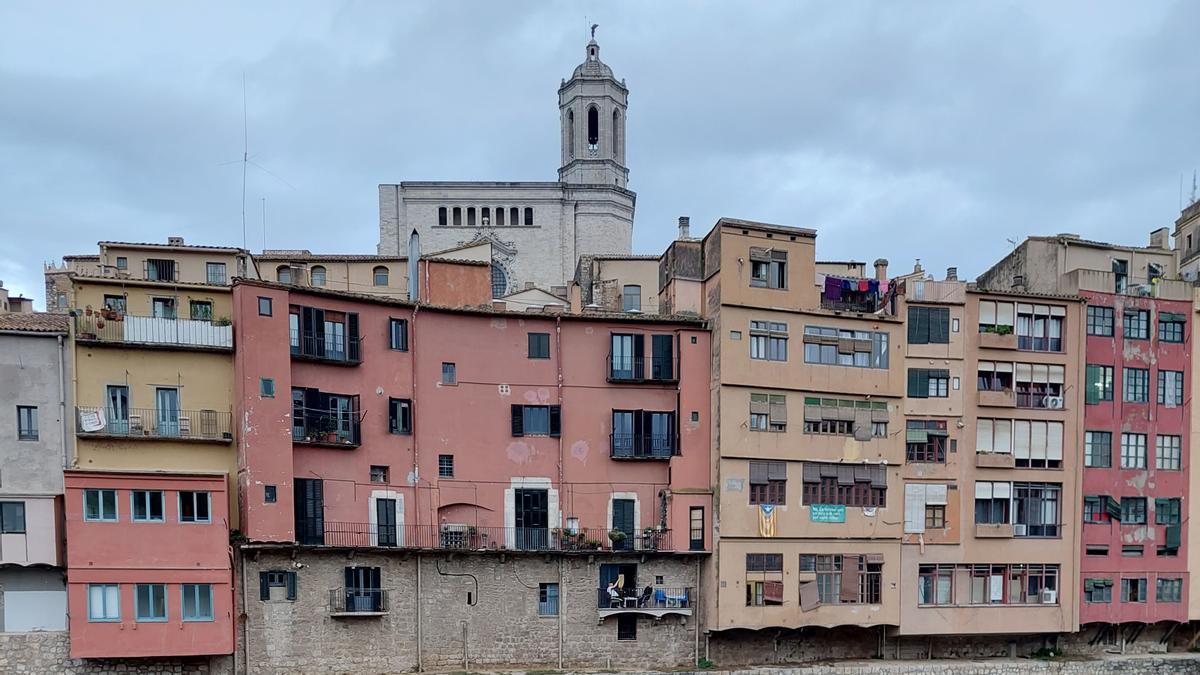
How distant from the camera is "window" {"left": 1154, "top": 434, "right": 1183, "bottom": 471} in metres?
39.4

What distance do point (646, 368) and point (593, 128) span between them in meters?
47.7

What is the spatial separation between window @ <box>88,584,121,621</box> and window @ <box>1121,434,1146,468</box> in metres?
41.0

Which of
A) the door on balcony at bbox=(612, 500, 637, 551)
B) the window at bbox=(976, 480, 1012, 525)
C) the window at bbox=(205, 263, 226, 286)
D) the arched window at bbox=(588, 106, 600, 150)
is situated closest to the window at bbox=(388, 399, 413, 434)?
the door on balcony at bbox=(612, 500, 637, 551)

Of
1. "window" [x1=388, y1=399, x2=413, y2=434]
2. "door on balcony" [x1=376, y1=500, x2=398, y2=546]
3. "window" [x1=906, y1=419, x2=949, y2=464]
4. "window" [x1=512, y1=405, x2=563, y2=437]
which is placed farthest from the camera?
"window" [x1=906, y1=419, x2=949, y2=464]

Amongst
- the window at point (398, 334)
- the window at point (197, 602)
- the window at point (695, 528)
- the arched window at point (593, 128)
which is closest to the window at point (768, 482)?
the window at point (695, 528)

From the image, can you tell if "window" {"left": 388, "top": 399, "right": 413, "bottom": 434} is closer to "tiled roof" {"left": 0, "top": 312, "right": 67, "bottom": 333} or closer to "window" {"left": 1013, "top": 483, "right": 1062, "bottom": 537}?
"tiled roof" {"left": 0, "top": 312, "right": 67, "bottom": 333}

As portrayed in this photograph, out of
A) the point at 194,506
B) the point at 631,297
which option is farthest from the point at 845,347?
the point at 194,506

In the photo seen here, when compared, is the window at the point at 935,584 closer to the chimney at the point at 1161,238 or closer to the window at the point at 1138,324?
the window at the point at 1138,324

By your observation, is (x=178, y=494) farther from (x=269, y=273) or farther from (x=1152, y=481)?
(x=1152, y=481)

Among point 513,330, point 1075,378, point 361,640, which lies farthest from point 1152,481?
point 361,640

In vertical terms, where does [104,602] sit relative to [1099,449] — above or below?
below

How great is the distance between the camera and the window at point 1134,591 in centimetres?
3888

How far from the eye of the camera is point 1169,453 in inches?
1554

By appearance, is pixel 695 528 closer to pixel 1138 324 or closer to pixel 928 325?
pixel 928 325
